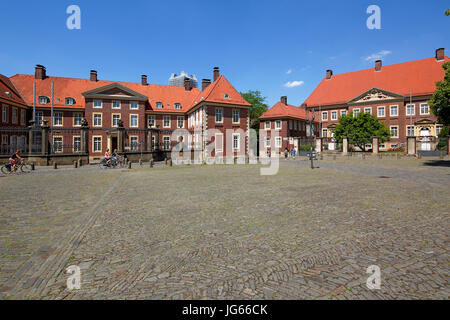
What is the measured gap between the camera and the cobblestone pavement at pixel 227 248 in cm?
290

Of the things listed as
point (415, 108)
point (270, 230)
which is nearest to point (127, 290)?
point (270, 230)

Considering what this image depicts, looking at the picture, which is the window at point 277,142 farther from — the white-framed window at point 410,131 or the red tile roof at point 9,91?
the red tile roof at point 9,91

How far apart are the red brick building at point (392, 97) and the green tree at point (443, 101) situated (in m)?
27.5

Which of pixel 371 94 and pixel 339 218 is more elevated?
pixel 371 94

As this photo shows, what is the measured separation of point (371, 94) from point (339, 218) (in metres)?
53.8

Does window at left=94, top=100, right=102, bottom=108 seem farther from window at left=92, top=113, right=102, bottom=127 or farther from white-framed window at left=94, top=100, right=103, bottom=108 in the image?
window at left=92, top=113, right=102, bottom=127

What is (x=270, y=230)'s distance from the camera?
4.92 m

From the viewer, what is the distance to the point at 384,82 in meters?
51.5

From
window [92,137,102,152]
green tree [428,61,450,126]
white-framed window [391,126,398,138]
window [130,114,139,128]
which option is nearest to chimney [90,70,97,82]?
window [130,114,139,128]

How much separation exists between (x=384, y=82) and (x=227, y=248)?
197 feet

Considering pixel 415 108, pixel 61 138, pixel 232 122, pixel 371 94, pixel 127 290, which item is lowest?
pixel 127 290

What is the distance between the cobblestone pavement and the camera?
2.90 metres

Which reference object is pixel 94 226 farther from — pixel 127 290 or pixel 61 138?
pixel 61 138

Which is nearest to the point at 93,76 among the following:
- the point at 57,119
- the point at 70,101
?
the point at 70,101
